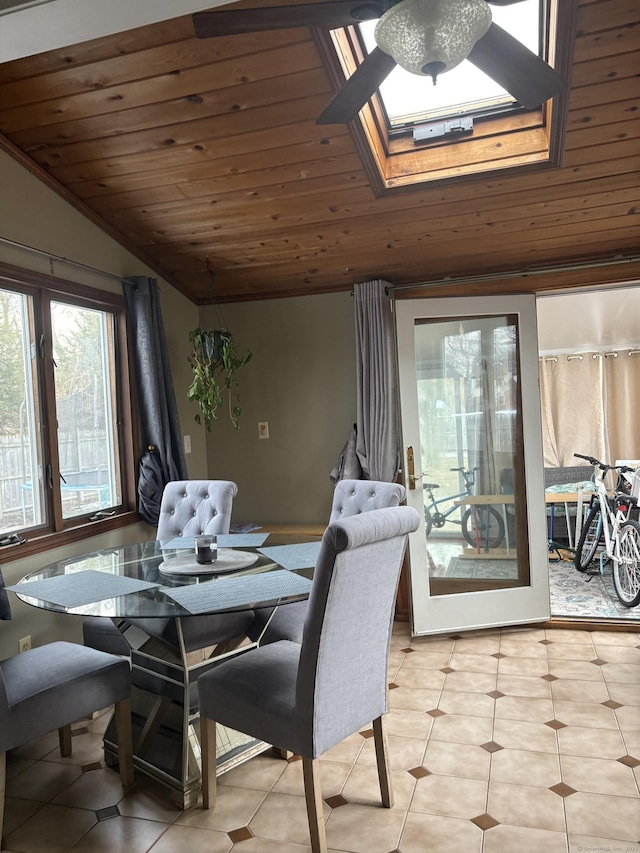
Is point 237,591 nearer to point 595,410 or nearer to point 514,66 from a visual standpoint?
point 514,66

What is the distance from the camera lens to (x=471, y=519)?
13.6 feet

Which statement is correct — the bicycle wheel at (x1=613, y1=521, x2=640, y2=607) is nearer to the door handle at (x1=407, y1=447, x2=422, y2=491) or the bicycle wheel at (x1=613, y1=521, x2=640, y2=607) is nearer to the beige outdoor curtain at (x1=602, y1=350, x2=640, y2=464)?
the door handle at (x1=407, y1=447, x2=422, y2=491)

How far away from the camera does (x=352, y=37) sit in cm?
258

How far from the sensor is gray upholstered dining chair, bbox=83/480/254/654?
2.68 m

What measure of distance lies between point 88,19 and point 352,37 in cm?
115

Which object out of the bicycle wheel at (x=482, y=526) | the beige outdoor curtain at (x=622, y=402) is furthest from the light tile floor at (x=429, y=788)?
the beige outdoor curtain at (x=622, y=402)

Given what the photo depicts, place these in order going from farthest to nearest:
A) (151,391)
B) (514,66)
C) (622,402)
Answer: (622,402), (151,391), (514,66)

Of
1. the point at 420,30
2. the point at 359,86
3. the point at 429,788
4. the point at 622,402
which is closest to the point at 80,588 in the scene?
the point at 429,788

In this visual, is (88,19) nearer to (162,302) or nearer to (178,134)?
(178,134)

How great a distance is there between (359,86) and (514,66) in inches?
16.3

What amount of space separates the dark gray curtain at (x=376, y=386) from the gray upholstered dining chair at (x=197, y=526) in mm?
936

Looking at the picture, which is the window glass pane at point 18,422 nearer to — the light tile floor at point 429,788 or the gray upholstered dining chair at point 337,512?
the light tile floor at point 429,788

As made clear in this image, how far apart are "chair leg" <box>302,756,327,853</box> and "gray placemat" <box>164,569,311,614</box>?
0.49 metres

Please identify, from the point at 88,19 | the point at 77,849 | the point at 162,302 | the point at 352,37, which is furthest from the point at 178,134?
the point at 77,849
